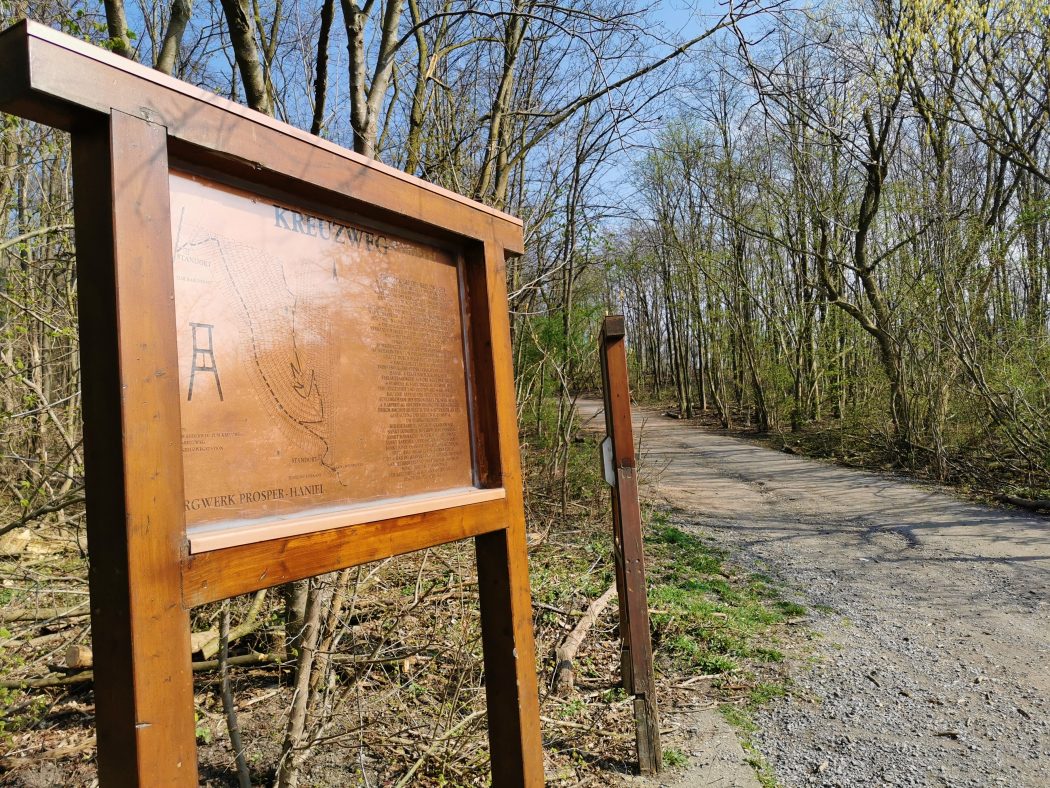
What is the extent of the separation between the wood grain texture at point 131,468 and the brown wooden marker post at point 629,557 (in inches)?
94.6

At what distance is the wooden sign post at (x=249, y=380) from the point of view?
1296 millimetres

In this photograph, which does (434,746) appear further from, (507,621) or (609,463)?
(609,463)

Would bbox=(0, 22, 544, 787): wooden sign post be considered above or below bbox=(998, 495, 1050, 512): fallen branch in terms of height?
above

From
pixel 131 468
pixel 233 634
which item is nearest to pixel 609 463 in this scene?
pixel 233 634

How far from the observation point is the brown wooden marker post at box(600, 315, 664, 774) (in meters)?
3.35

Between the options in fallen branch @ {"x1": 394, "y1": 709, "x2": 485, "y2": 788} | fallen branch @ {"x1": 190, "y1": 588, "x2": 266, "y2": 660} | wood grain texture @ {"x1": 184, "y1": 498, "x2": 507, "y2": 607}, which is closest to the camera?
wood grain texture @ {"x1": 184, "y1": 498, "x2": 507, "y2": 607}

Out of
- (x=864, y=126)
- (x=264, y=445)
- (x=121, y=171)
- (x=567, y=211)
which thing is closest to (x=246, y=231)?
(x=121, y=171)

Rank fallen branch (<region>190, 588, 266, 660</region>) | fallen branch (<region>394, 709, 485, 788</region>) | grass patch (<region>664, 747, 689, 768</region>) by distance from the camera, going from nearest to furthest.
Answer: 1. fallen branch (<region>394, 709, 485, 788</region>)
2. grass patch (<region>664, 747, 689, 768</region>)
3. fallen branch (<region>190, 588, 266, 660</region>)

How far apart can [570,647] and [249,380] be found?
143 inches

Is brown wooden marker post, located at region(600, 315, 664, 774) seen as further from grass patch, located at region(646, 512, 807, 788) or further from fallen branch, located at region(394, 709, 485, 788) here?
fallen branch, located at region(394, 709, 485, 788)

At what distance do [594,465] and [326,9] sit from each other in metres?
7.98

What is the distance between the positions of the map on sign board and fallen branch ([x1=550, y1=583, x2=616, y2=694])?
2.54 metres

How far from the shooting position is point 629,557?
3.47 m

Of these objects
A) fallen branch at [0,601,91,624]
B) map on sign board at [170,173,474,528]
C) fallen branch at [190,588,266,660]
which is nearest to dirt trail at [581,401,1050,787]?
map on sign board at [170,173,474,528]
